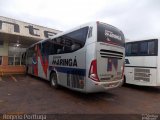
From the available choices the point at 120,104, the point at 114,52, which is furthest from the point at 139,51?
the point at 120,104

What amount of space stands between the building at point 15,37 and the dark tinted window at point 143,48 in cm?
997

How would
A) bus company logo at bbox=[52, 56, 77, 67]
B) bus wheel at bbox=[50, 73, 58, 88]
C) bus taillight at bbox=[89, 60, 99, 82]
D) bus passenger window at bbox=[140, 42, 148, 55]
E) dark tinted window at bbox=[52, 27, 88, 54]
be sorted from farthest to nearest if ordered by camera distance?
bus passenger window at bbox=[140, 42, 148, 55], bus wheel at bbox=[50, 73, 58, 88], bus company logo at bbox=[52, 56, 77, 67], dark tinted window at bbox=[52, 27, 88, 54], bus taillight at bbox=[89, 60, 99, 82]

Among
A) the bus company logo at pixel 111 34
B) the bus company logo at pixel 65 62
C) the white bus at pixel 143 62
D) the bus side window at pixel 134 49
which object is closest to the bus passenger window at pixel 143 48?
the white bus at pixel 143 62

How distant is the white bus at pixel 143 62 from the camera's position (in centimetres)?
830

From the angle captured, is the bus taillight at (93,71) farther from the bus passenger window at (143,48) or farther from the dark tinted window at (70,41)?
the bus passenger window at (143,48)

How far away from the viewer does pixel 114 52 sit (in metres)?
6.48

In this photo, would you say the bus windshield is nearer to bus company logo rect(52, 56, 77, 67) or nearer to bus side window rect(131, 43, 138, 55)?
bus company logo rect(52, 56, 77, 67)

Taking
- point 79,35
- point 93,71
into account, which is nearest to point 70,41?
point 79,35

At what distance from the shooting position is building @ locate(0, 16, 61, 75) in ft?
46.9

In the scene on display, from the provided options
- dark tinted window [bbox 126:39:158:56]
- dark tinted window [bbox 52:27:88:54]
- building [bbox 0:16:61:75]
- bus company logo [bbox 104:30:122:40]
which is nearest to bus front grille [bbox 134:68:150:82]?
dark tinted window [bbox 126:39:158:56]

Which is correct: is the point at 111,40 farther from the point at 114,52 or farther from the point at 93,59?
the point at 93,59

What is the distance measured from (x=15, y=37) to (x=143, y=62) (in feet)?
43.3

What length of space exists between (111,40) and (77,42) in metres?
1.47

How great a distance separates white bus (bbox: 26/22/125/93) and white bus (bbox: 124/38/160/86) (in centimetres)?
255
